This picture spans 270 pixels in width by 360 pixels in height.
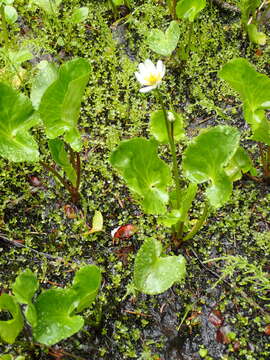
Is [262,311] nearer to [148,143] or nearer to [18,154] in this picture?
[148,143]

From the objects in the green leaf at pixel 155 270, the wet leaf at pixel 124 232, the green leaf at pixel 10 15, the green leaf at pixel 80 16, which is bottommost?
Answer: the wet leaf at pixel 124 232

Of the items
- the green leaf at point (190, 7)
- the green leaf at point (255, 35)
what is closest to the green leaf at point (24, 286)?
the green leaf at point (190, 7)

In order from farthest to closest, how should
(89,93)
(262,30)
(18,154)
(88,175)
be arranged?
1. (262,30)
2. (89,93)
3. (88,175)
4. (18,154)

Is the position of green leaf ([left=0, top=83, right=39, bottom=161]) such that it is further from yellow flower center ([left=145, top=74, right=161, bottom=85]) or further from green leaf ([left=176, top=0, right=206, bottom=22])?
green leaf ([left=176, top=0, right=206, bottom=22])

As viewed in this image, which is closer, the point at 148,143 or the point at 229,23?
the point at 148,143

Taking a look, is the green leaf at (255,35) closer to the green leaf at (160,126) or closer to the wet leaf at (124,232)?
the green leaf at (160,126)

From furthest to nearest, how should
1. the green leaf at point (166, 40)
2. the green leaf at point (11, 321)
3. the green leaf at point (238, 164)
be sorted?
the green leaf at point (166, 40), the green leaf at point (238, 164), the green leaf at point (11, 321)

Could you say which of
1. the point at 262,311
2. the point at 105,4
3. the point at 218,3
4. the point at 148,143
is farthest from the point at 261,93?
the point at 105,4
